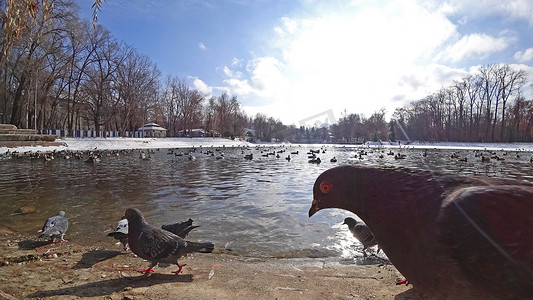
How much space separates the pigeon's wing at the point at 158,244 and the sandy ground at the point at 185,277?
28cm

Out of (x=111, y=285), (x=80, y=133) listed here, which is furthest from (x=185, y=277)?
(x=80, y=133)

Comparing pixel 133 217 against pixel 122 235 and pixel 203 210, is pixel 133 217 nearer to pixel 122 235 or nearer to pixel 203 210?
pixel 122 235

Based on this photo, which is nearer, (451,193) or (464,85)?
(451,193)

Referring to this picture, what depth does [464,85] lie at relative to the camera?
7800 cm

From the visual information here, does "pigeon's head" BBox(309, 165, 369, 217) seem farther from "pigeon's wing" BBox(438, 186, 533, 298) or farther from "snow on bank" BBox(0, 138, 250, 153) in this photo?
"snow on bank" BBox(0, 138, 250, 153)

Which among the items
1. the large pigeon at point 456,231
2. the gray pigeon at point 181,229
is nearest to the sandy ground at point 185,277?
the gray pigeon at point 181,229

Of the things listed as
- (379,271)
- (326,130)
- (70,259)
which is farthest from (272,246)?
(326,130)

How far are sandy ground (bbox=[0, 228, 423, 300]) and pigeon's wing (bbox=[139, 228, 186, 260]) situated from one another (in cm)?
28

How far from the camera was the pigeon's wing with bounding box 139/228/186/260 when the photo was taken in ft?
13.1

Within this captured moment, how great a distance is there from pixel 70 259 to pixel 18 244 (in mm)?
1432

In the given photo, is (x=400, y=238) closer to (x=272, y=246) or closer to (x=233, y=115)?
(x=272, y=246)

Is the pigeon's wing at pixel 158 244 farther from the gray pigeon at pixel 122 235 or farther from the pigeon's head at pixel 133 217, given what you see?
the gray pigeon at pixel 122 235

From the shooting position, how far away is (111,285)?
11.3ft

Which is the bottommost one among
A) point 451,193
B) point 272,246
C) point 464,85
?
point 272,246
